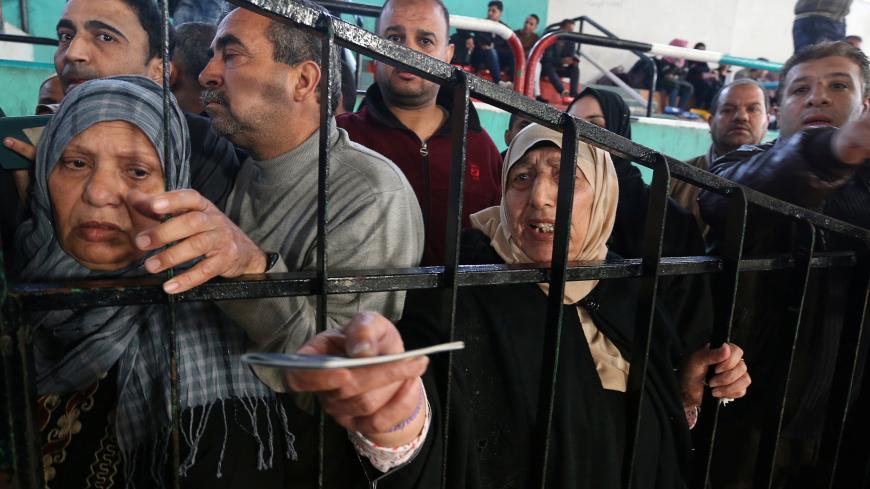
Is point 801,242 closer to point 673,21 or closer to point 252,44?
point 252,44

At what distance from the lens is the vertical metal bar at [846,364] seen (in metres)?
1.49

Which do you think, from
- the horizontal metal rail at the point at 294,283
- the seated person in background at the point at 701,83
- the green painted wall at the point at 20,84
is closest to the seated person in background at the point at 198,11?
the green painted wall at the point at 20,84

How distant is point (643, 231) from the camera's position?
213 centimetres

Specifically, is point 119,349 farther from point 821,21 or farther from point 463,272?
point 821,21

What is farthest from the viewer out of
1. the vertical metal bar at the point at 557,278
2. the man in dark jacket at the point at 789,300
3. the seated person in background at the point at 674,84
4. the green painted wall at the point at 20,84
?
the seated person in background at the point at 674,84

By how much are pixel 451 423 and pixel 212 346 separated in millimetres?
509

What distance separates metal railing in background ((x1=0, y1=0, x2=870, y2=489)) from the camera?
26.9 inches

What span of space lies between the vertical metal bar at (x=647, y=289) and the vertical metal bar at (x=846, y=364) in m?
0.78

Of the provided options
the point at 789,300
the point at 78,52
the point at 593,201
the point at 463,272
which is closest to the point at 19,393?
the point at 463,272

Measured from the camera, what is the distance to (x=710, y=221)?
181cm

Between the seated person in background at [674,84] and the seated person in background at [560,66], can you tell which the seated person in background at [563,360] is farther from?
the seated person in background at [674,84]

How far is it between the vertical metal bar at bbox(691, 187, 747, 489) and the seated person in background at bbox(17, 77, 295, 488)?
90cm

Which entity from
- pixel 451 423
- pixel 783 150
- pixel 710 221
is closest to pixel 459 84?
pixel 451 423

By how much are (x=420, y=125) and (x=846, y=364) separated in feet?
5.44
